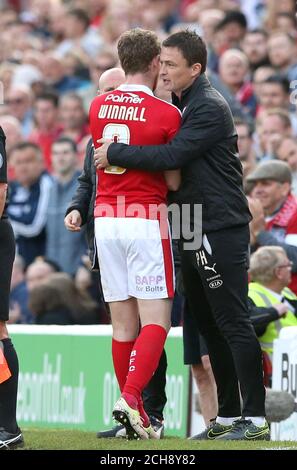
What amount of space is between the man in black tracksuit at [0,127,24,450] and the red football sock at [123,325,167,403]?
658mm

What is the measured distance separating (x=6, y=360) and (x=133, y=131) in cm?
151

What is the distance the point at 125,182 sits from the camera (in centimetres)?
746

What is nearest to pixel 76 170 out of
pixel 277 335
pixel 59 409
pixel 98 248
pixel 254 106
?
pixel 254 106

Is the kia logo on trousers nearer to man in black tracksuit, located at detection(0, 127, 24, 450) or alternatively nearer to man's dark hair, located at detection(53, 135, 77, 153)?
man in black tracksuit, located at detection(0, 127, 24, 450)

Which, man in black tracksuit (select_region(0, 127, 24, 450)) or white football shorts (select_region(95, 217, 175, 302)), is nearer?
man in black tracksuit (select_region(0, 127, 24, 450))

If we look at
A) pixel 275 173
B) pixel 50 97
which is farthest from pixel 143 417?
pixel 50 97

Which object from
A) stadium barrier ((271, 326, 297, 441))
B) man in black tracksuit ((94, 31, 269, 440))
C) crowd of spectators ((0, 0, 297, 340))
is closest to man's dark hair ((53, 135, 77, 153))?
crowd of spectators ((0, 0, 297, 340))

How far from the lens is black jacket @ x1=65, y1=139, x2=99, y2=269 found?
26.8 feet

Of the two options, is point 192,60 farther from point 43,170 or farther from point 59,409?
point 43,170

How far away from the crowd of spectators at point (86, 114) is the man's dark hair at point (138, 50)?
2378 mm

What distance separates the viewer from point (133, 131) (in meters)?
7.43

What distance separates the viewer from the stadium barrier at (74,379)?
1084 centimetres

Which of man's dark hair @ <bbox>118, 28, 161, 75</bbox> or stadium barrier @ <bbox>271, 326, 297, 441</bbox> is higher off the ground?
man's dark hair @ <bbox>118, 28, 161, 75</bbox>

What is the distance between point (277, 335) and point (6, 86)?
884 cm
